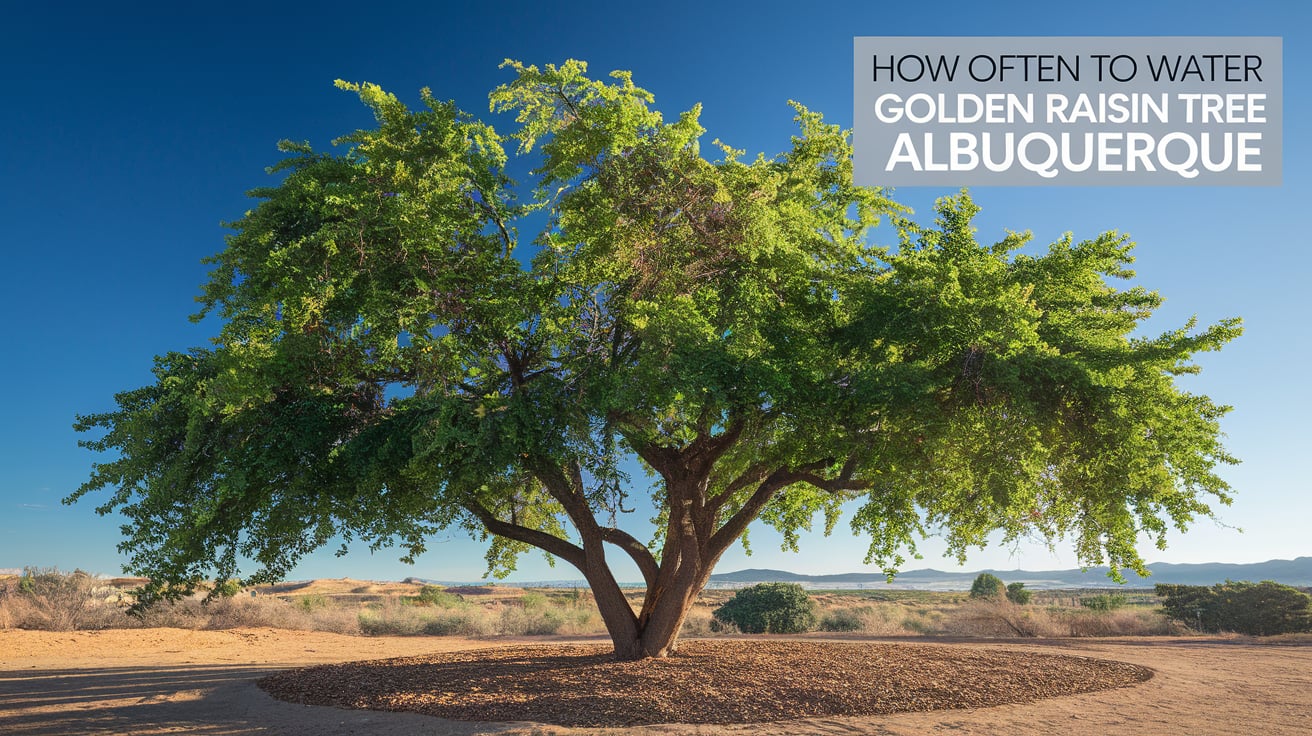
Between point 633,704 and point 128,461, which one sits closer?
point 633,704

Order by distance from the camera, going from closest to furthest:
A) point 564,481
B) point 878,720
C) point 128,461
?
point 878,720, point 128,461, point 564,481

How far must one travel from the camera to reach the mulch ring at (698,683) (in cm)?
1202

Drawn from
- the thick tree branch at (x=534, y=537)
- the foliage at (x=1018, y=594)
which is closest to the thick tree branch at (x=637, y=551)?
the thick tree branch at (x=534, y=537)

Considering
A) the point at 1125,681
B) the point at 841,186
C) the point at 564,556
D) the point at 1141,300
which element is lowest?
the point at 1125,681

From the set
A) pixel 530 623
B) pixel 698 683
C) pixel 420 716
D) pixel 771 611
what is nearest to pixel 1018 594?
pixel 771 611

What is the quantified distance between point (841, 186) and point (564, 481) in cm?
845

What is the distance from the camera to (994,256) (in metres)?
14.1

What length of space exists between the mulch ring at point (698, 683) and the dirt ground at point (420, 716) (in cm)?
50

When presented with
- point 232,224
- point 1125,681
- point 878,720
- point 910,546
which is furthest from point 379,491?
point 1125,681

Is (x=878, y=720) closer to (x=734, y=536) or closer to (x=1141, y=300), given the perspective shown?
(x=734, y=536)

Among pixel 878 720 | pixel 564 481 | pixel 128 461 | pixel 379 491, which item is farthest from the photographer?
pixel 564 481

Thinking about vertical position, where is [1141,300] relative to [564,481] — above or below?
above

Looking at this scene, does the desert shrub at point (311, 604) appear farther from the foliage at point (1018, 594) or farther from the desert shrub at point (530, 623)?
the foliage at point (1018, 594)

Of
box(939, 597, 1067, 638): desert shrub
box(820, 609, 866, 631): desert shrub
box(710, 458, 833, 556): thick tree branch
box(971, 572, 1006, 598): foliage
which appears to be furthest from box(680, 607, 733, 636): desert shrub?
box(971, 572, 1006, 598): foliage
